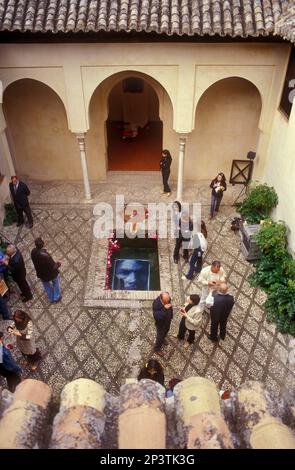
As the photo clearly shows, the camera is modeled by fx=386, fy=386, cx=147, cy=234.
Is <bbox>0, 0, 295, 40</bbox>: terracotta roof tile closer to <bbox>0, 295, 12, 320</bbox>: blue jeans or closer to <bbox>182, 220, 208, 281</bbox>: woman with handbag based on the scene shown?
<bbox>182, 220, 208, 281</bbox>: woman with handbag

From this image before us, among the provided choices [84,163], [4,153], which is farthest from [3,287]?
[84,163]

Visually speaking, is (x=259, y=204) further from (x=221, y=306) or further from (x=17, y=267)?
(x=17, y=267)

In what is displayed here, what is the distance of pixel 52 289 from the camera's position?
7645mm

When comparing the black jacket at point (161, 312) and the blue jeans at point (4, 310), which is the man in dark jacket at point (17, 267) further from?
the black jacket at point (161, 312)

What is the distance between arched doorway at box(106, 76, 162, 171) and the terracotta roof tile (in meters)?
5.07

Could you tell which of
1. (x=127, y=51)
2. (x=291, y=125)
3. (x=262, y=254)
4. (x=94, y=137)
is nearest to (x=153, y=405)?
(x=262, y=254)

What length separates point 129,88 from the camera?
14.1m

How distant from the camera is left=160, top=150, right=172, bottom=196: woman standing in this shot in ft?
33.4

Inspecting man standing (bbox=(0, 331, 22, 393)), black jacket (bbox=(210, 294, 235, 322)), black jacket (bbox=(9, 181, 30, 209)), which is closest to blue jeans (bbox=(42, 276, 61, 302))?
man standing (bbox=(0, 331, 22, 393))

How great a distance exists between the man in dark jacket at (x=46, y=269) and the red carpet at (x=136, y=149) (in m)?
5.53

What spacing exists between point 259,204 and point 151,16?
15.6 ft

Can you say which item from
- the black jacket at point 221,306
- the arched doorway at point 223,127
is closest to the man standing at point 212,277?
the black jacket at point 221,306

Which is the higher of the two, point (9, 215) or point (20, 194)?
point (20, 194)
